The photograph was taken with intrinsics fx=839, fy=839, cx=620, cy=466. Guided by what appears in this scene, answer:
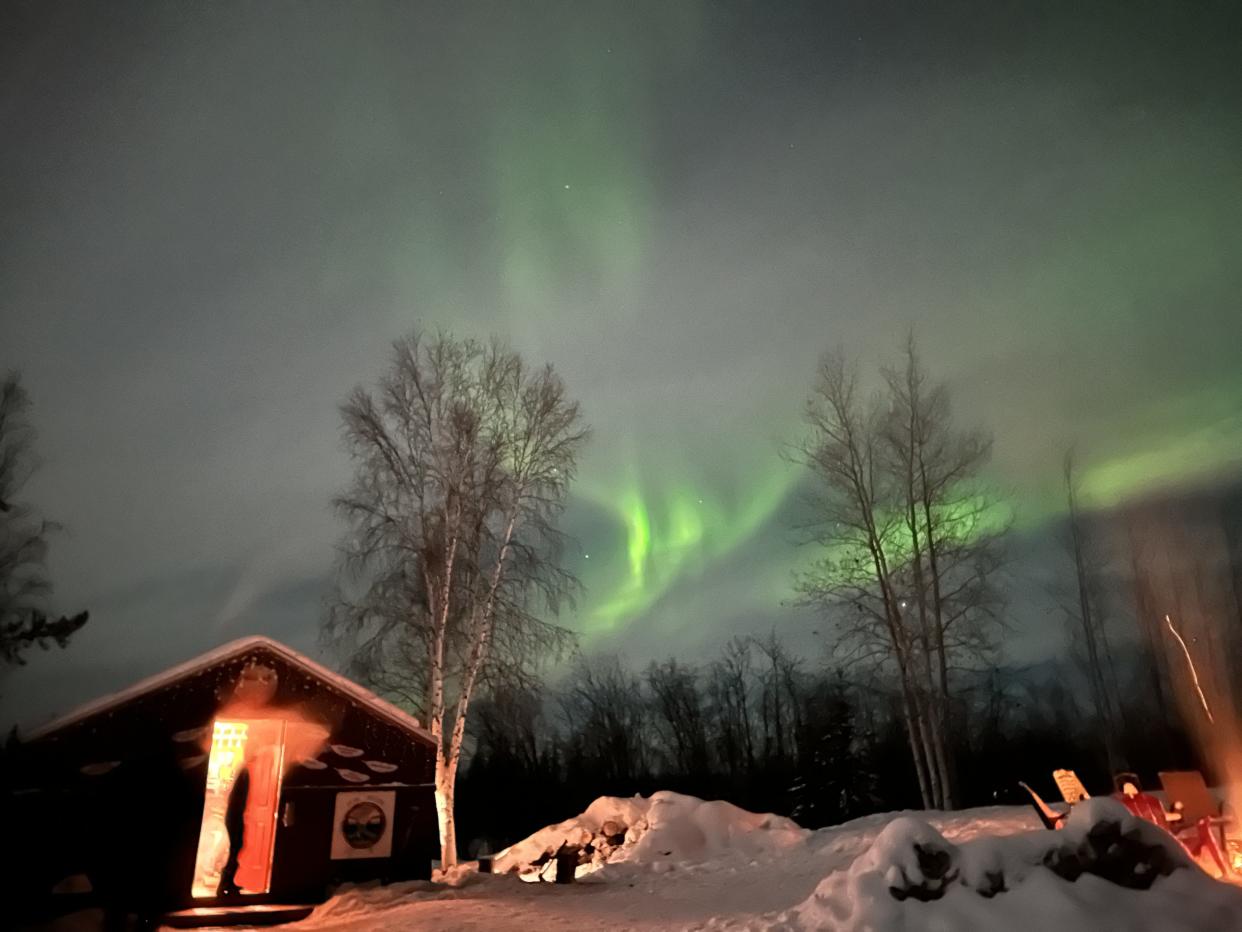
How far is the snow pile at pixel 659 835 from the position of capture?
1736cm

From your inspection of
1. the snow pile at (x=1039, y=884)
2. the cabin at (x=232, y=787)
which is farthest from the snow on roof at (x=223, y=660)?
the snow pile at (x=1039, y=884)

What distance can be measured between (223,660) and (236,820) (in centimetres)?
295

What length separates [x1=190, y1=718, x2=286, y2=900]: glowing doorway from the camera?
13172 mm

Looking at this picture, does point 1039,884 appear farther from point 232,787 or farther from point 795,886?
point 232,787

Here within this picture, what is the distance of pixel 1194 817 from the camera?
1066 centimetres

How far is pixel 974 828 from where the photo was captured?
14.7 m

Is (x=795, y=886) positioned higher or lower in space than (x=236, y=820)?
lower

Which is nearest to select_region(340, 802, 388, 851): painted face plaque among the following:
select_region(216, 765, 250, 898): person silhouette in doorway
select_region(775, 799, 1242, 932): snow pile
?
select_region(216, 765, 250, 898): person silhouette in doorway

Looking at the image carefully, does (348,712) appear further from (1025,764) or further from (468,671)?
(1025,764)

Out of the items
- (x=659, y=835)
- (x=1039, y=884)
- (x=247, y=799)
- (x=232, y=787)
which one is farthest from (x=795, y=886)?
(x=232, y=787)

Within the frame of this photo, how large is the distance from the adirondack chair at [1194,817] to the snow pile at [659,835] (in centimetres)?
781

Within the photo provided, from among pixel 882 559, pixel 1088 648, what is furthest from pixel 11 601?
pixel 1088 648

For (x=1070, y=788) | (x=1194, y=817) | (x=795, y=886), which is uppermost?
(x=1070, y=788)

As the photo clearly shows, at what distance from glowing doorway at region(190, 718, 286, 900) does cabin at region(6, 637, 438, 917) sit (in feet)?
0.07
